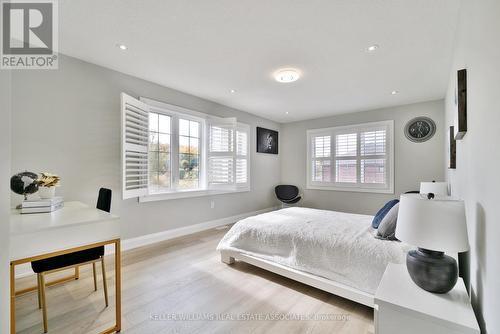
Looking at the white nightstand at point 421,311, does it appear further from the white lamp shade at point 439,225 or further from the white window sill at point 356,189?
the white window sill at point 356,189

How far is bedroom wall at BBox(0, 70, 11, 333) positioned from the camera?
106cm

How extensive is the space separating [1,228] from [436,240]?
2.09 meters

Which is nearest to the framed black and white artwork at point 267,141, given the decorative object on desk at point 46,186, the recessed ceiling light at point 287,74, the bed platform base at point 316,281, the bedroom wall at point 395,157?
the bedroom wall at point 395,157

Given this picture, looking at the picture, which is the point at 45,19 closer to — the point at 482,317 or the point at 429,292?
the point at 429,292

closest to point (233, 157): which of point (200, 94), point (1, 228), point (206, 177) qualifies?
point (206, 177)

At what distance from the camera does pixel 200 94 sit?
12.9 feet

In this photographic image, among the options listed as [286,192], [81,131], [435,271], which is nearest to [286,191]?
[286,192]

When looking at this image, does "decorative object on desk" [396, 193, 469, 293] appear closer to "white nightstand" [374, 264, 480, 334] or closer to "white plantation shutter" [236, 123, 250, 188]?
"white nightstand" [374, 264, 480, 334]

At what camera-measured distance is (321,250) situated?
81.7 inches

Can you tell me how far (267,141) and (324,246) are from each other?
3.85 metres

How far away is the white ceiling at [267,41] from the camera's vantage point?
1.83 meters

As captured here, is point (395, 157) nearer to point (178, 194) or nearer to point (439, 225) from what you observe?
point (439, 225)

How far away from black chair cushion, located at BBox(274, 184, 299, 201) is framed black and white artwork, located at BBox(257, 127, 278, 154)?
3.15 ft

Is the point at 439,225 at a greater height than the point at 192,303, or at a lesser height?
greater
